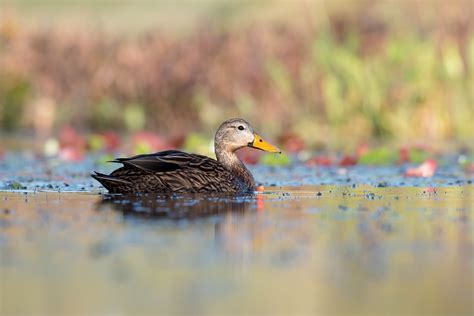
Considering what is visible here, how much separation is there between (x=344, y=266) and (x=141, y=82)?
637 inches

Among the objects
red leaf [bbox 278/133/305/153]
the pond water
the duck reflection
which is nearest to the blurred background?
red leaf [bbox 278/133/305/153]

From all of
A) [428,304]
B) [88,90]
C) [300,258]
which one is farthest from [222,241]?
[88,90]

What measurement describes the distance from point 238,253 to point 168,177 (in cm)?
387

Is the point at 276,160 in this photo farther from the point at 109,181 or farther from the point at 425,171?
the point at 109,181

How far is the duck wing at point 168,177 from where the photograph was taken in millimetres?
11070

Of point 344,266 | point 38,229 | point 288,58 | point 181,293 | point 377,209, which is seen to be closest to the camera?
point 181,293

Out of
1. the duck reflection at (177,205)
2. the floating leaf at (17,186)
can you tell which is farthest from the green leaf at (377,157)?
the floating leaf at (17,186)

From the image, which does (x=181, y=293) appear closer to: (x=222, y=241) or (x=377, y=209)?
(x=222, y=241)

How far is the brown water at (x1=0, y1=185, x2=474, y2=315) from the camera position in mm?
6129

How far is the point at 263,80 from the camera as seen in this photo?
21.6 metres

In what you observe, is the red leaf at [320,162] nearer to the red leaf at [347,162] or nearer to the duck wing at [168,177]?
the red leaf at [347,162]

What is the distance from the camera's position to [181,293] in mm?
6293

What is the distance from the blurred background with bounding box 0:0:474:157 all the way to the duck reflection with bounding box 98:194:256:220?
19.9 feet

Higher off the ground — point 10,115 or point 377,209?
point 10,115
